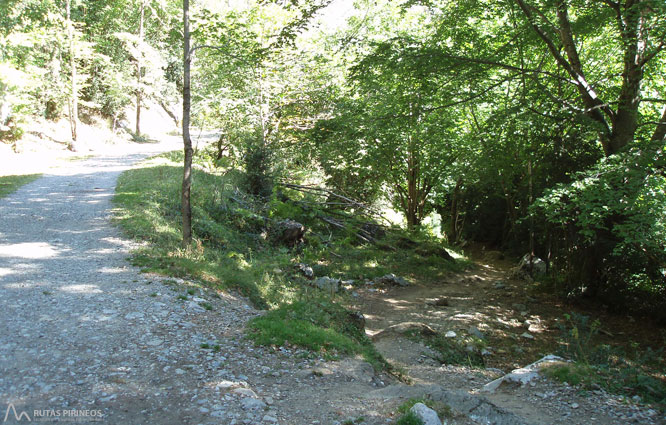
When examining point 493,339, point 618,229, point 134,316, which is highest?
point 618,229

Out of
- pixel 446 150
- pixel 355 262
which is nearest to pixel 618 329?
pixel 355 262

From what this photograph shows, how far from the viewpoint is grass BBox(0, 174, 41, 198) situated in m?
12.5

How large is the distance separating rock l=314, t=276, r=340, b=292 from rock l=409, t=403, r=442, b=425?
6.01 metres

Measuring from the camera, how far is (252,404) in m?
4.09

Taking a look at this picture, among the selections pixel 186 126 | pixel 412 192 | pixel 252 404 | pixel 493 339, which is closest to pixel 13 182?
pixel 186 126

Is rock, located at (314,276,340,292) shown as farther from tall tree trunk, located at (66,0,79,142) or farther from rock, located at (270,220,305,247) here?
tall tree trunk, located at (66,0,79,142)

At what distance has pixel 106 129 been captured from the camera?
1160 inches

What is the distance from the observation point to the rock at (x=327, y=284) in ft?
32.7

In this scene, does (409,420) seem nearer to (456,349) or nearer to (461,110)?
(456,349)

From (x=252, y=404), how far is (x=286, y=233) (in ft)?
27.0

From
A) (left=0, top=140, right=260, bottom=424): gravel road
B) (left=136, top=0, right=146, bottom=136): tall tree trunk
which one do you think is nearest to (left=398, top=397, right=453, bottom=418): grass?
(left=0, top=140, right=260, bottom=424): gravel road

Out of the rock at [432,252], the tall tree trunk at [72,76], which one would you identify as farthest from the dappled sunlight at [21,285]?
the tall tree trunk at [72,76]

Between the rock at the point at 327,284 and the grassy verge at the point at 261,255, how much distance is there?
24cm

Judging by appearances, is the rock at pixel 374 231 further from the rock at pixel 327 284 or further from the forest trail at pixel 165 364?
the forest trail at pixel 165 364
